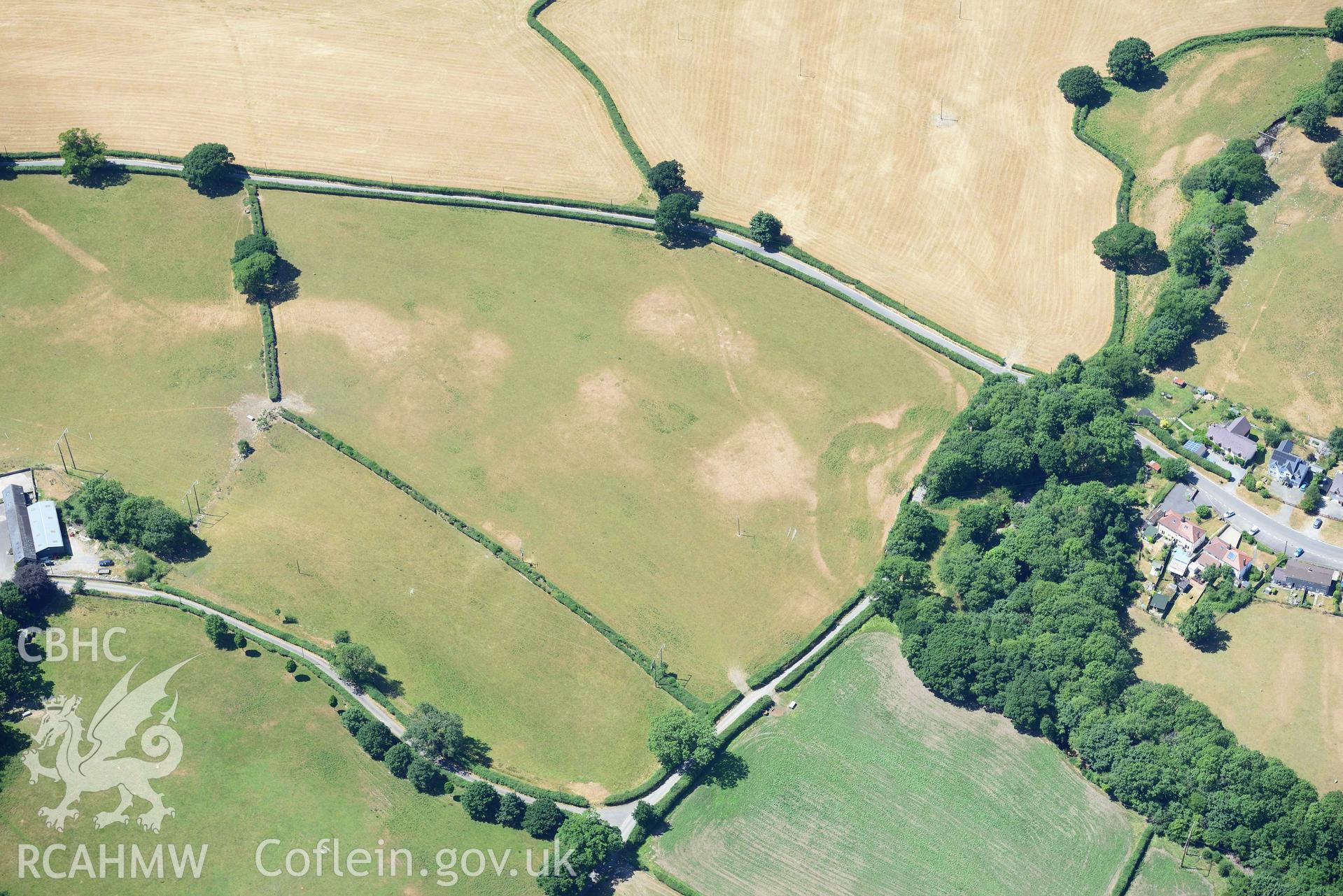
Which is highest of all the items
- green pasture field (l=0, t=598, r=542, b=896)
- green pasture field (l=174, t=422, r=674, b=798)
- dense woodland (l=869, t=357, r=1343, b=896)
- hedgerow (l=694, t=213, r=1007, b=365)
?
hedgerow (l=694, t=213, r=1007, b=365)

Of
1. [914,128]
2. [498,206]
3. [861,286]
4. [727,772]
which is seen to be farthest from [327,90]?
[727,772]

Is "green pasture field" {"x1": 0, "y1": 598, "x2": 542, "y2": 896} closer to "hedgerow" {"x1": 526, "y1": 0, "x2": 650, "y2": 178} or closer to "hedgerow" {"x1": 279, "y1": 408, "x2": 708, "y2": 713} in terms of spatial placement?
"hedgerow" {"x1": 279, "y1": 408, "x2": 708, "y2": 713}

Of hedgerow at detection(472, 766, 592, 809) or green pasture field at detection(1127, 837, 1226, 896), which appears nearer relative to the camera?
green pasture field at detection(1127, 837, 1226, 896)

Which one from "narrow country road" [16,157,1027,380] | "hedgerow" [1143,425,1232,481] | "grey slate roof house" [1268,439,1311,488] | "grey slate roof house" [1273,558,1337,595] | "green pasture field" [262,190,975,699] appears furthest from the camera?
"narrow country road" [16,157,1027,380]

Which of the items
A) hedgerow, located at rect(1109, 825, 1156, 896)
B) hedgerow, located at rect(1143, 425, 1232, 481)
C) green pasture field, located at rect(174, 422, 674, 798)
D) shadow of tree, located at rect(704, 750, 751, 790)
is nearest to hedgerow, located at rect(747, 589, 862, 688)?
shadow of tree, located at rect(704, 750, 751, 790)

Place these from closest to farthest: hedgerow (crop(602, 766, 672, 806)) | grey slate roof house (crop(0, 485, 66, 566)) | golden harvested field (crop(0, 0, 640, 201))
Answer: hedgerow (crop(602, 766, 672, 806)) < grey slate roof house (crop(0, 485, 66, 566)) < golden harvested field (crop(0, 0, 640, 201))

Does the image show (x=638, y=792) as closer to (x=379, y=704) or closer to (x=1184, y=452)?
(x=379, y=704)
